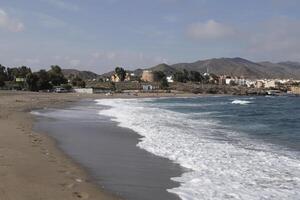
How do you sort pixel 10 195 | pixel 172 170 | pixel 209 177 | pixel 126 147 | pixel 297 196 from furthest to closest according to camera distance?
pixel 126 147 < pixel 172 170 < pixel 209 177 < pixel 297 196 < pixel 10 195

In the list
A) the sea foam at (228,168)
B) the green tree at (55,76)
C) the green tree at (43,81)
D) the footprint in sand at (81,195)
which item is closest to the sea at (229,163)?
the sea foam at (228,168)

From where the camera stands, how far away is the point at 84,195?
8562mm

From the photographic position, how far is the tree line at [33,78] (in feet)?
379

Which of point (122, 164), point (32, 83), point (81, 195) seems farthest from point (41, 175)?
point (32, 83)

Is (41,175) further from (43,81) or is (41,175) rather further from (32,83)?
(43,81)

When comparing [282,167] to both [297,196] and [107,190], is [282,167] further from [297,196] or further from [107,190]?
[107,190]

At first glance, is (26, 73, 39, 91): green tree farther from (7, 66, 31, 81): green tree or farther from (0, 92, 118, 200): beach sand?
(0, 92, 118, 200): beach sand

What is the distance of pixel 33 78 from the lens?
115688 millimetres

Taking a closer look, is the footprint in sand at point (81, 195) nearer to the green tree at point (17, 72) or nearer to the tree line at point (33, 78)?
the tree line at point (33, 78)

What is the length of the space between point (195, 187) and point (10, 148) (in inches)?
259

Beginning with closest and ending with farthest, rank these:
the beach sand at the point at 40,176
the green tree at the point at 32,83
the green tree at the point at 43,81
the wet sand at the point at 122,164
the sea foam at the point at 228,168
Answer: the beach sand at the point at 40,176 → the sea foam at the point at 228,168 → the wet sand at the point at 122,164 → the green tree at the point at 32,83 → the green tree at the point at 43,81

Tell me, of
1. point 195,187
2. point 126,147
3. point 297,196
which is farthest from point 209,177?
point 126,147

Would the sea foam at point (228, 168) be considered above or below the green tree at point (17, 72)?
below

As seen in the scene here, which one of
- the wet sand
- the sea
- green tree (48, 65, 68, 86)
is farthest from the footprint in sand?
green tree (48, 65, 68, 86)
